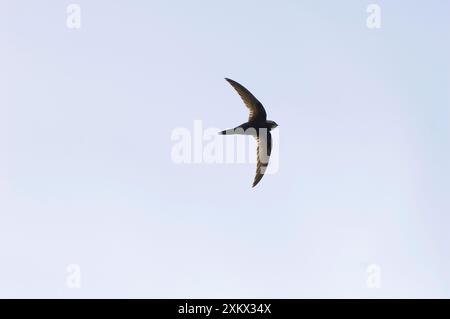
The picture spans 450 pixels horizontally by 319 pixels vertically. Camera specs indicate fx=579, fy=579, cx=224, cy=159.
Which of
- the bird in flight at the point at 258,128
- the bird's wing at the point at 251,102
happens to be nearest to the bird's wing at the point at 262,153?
the bird in flight at the point at 258,128

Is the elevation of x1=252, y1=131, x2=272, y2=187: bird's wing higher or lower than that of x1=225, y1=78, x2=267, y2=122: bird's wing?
lower

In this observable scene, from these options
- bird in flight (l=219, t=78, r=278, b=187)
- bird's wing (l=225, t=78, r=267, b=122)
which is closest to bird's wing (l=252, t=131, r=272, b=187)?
bird in flight (l=219, t=78, r=278, b=187)

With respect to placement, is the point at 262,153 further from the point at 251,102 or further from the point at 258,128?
the point at 251,102

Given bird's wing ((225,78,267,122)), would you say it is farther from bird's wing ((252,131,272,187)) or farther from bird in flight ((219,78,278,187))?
bird's wing ((252,131,272,187))

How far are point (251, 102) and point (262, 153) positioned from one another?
6.81 ft

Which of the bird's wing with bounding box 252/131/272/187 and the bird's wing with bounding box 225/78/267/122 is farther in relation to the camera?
the bird's wing with bounding box 252/131/272/187

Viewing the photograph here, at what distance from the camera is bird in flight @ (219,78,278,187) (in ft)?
68.2
